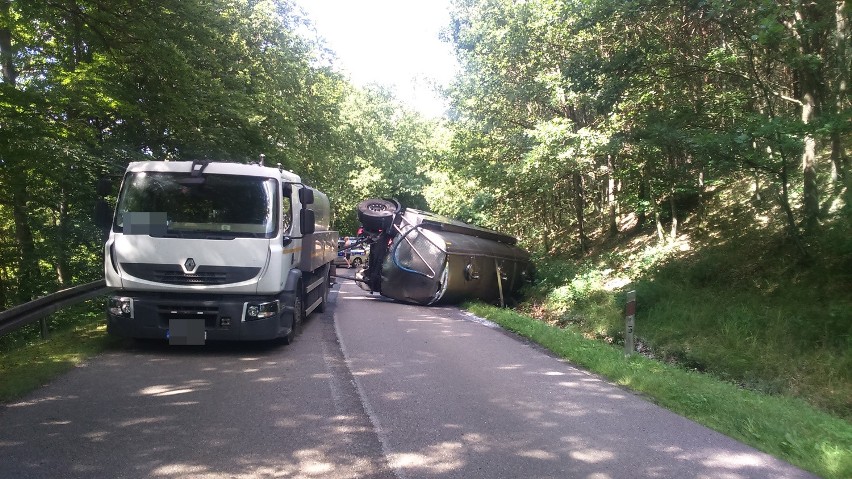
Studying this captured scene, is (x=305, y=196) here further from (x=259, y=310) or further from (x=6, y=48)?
(x=6, y=48)

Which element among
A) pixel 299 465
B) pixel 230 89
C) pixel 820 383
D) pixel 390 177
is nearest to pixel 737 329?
pixel 820 383

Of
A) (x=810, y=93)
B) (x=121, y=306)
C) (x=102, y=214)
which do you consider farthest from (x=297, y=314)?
(x=810, y=93)

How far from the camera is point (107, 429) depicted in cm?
489

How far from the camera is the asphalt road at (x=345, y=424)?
4273 mm

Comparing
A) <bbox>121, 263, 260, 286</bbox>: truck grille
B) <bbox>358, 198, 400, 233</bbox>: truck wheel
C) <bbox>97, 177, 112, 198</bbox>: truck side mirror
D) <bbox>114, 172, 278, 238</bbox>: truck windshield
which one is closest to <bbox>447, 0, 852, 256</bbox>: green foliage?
<bbox>358, 198, 400, 233</bbox>: truck wheel

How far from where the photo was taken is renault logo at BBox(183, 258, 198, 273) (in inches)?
304

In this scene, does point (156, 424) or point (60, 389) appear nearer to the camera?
point (156, 424)

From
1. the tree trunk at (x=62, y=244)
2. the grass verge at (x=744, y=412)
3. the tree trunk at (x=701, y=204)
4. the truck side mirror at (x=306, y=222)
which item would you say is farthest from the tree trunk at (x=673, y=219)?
the tree trunk at (x=62, y=244)

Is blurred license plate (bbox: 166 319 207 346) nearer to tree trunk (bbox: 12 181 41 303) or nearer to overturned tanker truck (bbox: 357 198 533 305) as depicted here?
tree trunk (bbox: 12 181 41 303)

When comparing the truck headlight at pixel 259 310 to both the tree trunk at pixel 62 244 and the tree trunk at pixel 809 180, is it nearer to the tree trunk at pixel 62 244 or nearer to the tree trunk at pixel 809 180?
the tree trunk at pixel 62 244

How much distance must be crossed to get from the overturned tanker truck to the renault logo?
7.95 metres

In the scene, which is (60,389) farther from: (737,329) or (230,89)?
(230,89)

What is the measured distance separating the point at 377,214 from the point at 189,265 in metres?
9.12

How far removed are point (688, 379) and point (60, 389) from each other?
728 centimetres
